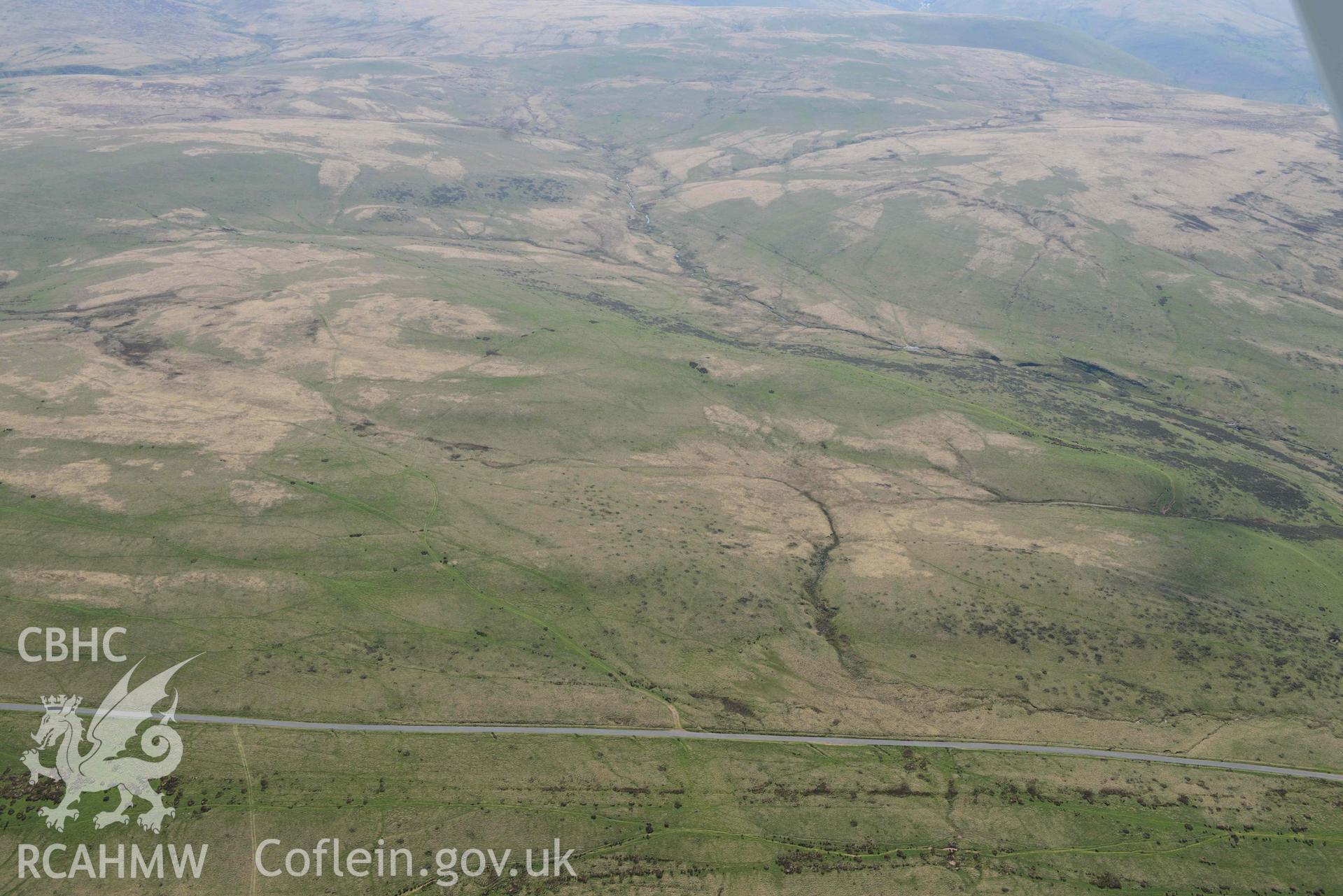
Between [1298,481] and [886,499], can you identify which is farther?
[1298,481]

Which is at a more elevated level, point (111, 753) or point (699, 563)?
point (111, 753)

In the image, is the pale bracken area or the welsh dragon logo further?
the pale bracken area

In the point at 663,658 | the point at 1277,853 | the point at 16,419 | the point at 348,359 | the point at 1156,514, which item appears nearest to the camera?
the point at 1277,853

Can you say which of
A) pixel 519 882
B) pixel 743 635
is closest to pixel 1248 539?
pixel 743 635

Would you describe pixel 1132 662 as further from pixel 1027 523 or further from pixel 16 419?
pixel 16 419

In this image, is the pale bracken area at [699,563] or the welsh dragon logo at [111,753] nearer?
the welsh dragon logo at [111,753]

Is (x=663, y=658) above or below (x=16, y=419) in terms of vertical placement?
below

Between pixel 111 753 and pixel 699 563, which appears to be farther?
pixel 699 563

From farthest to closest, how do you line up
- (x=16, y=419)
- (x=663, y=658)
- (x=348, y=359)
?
1. (x=348, y=359)
2. (x=16, y=419)
3. (x=663, y=658)
